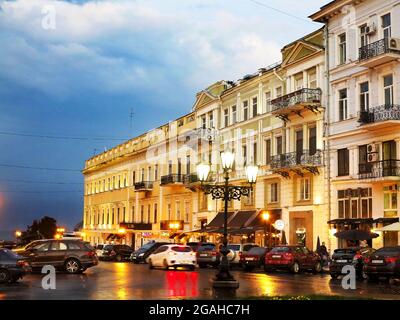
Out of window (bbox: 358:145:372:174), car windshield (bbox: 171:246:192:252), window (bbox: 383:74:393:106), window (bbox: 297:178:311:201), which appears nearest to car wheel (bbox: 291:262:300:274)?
car windshield (bbox: 171:246:192:252)

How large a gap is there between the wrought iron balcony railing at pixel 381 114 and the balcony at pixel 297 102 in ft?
17.0

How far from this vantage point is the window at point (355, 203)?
129 feet

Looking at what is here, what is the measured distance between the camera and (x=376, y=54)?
37719 millimetres

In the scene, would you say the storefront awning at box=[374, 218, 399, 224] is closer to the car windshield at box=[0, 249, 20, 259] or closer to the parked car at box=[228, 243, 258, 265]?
the parked car at box=[228, 243, 258, 265]

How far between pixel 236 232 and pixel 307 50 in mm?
14450

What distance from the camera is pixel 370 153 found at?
3891cm

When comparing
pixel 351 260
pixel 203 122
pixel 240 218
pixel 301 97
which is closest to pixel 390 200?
pixel 351 260

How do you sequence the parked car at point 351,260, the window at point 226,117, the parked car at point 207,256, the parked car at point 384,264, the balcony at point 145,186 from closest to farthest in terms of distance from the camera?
1. the parked car at point 384,264
2. the parked car at point 351,260
3. the parked car at point 207,256
4. the window at point 226,117
5. the balcony at point 145,186

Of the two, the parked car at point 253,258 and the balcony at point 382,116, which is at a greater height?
the balcony at point 382,116

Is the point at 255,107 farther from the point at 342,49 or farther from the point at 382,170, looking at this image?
the point at 382,170

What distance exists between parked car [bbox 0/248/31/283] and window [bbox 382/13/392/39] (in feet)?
80.6

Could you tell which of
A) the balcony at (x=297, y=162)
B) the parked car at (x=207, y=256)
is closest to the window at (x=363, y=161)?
the balcony at (x=297, y=162)

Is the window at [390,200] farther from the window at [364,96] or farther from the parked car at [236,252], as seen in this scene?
the parked car at [236,252]

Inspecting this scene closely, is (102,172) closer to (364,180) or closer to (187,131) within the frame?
(187,131)
